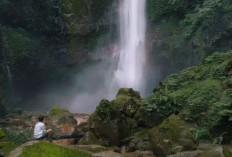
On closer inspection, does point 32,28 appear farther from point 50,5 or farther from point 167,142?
point 167,142

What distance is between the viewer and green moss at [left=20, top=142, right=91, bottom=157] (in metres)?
5.63

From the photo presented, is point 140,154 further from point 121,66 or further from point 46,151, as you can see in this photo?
point 121,66

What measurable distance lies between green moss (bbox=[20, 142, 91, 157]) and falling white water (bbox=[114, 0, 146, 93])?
15616mm

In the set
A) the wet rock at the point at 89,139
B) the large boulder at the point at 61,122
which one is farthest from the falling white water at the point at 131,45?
the wet rock at the point at 89,139

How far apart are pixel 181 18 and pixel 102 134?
507 inches

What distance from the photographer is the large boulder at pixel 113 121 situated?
9781mm

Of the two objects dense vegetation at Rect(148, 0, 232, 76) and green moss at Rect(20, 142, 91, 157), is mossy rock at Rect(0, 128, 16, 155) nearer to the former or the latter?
green moss at Rect(20, 142, 91, 157)

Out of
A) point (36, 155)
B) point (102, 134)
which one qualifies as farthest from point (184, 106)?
point (36, 155)

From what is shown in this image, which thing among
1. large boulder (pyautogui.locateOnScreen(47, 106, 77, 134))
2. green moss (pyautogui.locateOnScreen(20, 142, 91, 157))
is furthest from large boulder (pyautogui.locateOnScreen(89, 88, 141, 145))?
green moss (pyautogui.locateOnScreen(20, 142, 91, 157))

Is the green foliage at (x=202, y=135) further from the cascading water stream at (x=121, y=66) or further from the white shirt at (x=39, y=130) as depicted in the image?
the cascading water stream at (x=121, y=66)

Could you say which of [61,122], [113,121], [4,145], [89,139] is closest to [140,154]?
[113,121]

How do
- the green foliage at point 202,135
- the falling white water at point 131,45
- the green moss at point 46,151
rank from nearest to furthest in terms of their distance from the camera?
the green moss at point 46,151, the green foliage at point 202,135, the falling white water at point 131,45

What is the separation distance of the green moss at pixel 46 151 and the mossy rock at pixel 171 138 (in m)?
2.46

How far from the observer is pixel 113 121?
388 inches
